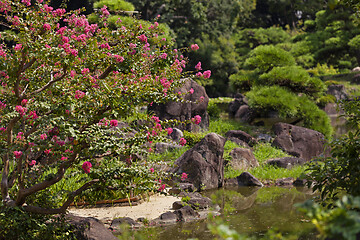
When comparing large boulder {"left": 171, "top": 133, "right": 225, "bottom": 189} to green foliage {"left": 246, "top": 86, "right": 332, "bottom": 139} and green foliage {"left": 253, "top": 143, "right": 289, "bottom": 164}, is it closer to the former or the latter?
green foliage {"left": 253, "top": 143, "right": 289, "bottom": 164}

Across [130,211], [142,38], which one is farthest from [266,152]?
[142,38]

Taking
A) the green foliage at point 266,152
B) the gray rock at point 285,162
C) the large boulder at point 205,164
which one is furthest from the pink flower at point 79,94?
the green foliage at point 266,152

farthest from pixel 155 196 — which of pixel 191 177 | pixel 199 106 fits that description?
pixel 199 106

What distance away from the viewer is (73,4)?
24.6 meters

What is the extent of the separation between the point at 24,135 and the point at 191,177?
5098 millimetres

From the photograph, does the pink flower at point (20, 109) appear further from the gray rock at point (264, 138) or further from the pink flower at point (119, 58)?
the gray rock at point (264, 138)

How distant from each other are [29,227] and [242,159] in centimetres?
712

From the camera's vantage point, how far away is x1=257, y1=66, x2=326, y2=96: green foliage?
584 inches

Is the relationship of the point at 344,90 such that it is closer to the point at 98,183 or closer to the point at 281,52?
the point at 281,52

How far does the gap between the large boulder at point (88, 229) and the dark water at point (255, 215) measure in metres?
1.02

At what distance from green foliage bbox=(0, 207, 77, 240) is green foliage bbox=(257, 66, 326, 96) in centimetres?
1186

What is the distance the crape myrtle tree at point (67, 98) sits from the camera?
4.20m

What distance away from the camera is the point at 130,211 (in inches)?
270

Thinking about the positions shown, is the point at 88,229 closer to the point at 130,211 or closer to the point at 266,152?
the point at 130,211
